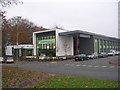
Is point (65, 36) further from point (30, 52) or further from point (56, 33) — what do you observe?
point (30, 52)

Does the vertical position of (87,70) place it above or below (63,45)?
below

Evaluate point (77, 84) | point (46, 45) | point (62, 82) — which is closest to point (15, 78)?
point (62, 82)

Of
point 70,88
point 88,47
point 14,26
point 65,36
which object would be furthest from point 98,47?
point 70,88

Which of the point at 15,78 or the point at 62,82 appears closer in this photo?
the point at 62,82

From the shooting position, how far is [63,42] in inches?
1821

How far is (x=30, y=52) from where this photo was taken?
5147cm

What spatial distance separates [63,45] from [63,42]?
100 cm

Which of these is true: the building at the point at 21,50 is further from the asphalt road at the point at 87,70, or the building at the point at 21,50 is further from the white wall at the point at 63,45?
the asphalt road at the point at 87,70

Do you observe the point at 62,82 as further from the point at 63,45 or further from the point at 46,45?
the point at 46,45

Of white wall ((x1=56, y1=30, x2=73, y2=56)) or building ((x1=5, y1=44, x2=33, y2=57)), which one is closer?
white wall ((x1=56, y1=30, x2=73, y2=56))

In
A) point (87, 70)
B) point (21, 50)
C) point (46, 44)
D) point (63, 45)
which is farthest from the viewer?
point (21, 50)

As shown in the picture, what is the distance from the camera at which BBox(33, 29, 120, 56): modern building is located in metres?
44.5

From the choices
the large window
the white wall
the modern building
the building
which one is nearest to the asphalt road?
the modern building

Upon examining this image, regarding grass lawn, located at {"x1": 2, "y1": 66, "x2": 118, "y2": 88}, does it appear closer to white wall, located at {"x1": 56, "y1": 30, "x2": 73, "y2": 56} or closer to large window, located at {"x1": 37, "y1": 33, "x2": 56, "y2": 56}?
white wall, located at {"x1": 56, "y1": 30, "x2": 73, "y2": 56}
